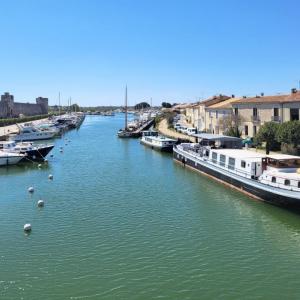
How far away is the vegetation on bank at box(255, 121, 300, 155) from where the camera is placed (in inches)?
1708

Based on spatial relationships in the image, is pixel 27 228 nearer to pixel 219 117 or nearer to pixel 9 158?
pixel 9 158

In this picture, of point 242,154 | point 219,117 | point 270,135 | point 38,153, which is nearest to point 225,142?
point 270,135

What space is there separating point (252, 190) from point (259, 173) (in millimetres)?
1277

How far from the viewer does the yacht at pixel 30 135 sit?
261 ft

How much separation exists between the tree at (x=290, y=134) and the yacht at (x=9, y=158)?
86.6 ft

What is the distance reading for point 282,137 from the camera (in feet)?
147

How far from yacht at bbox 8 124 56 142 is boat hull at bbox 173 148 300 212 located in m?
43.1

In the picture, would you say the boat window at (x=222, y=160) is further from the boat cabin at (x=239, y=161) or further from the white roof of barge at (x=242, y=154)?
the white roof of barge at (x=242, y=154)

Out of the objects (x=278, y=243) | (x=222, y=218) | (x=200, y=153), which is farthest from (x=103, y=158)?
(x=278, y=243)

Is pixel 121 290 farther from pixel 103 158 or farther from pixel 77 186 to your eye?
pixel 103 158

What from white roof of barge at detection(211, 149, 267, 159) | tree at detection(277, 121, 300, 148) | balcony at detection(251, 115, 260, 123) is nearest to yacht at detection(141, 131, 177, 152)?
balcony at detection(251, 115, 260, 123)

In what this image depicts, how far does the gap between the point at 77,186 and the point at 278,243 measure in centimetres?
1833

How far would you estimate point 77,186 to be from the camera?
3606cm

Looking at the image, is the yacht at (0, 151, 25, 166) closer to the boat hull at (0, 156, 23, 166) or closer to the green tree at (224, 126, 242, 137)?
the boat hull at (0, 156, 23, 166)
